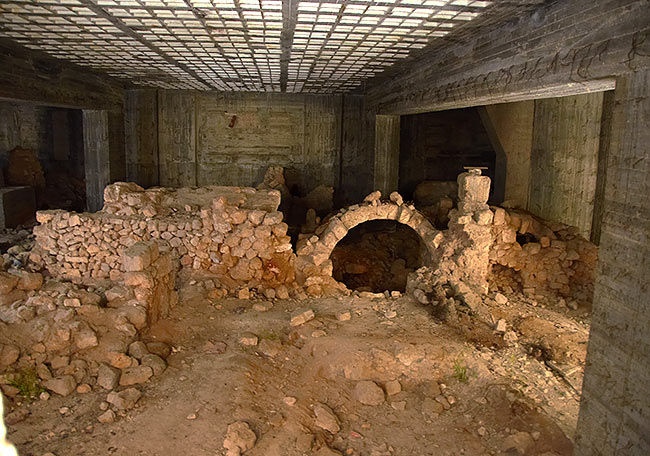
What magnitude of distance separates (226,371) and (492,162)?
12391 mm

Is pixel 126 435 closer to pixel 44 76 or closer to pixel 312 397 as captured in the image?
pixel 312 397

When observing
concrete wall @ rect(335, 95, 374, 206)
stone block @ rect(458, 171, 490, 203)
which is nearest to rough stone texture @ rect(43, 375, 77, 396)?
stone block @ rect(458, 171, 490, 203)

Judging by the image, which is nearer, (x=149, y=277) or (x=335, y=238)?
(x=149, y=277)

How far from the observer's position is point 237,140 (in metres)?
13.8

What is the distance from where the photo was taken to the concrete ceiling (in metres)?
4.87

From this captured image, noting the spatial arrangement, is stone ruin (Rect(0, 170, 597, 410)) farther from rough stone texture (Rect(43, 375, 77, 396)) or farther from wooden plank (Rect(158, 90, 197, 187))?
wooden plank (Rect(158, 90, 197, 187))

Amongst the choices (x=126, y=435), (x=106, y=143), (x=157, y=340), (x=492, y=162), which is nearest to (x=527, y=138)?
(x=492, y=162)

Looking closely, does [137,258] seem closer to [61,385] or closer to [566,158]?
[61,385]

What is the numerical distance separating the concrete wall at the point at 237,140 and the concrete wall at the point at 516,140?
15.3ft

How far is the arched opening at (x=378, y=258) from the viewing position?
11078mm

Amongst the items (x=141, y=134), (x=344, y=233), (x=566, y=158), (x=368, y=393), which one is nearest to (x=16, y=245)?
(x=141, y=134)

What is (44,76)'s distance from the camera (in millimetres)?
8594

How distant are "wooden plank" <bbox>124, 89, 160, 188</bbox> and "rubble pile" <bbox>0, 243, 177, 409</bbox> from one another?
7527 millimetres

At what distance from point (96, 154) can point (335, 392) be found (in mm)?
9216
